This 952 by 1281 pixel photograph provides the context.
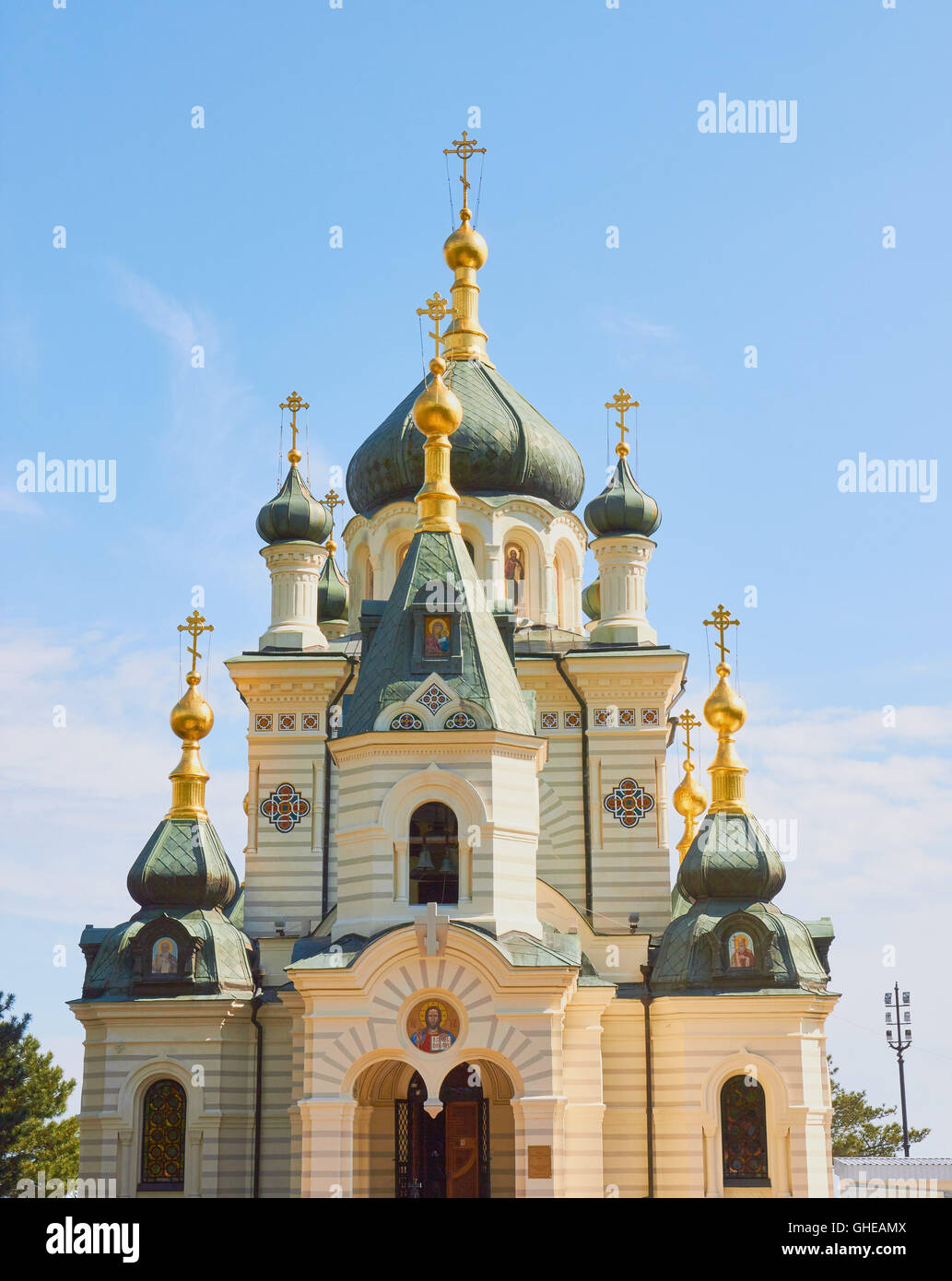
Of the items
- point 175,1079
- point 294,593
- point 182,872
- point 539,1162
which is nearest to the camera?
point 539,1162

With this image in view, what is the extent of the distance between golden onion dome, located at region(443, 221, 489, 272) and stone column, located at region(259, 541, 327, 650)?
23.5 feet

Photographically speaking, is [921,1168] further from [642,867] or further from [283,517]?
[283,517]

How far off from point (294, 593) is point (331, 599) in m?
3.04

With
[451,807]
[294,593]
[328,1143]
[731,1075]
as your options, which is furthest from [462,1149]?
[294,593]

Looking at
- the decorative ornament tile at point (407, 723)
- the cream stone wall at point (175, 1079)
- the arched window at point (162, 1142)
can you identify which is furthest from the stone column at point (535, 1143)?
the arched window at point (162, 1142)

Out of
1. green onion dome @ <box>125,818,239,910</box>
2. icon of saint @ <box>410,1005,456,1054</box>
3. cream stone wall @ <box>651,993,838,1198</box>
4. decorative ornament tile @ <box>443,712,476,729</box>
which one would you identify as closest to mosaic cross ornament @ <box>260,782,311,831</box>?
green onion dome @ <box>125,818,239,910</box>

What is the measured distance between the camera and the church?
24656mm

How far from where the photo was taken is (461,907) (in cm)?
2541

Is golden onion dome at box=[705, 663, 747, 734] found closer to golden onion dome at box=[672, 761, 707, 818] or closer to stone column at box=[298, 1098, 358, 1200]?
golden onion dome at box=[672, 761, 707, 818]

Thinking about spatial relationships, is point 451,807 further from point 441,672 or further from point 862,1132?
point 862,1132

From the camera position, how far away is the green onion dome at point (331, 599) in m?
36.7

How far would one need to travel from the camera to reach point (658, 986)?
28.9 m

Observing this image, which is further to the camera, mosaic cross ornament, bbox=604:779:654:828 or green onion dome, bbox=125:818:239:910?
mosaic cross ornament, bbox=604:779:654:828
